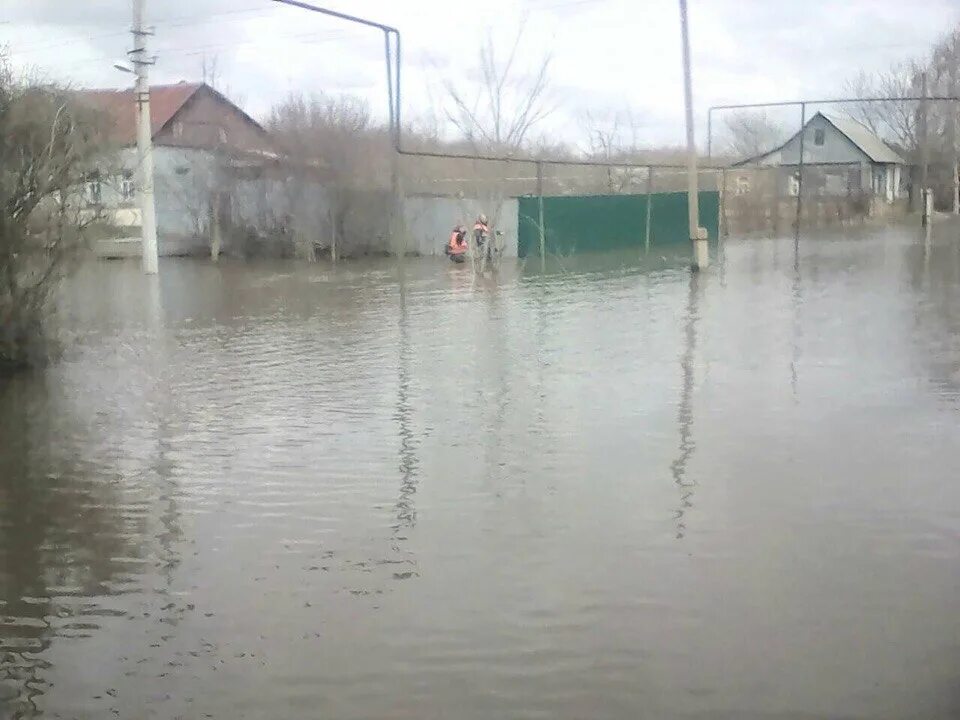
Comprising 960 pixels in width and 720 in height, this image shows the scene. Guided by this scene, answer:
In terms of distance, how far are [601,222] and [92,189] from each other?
21.5 m

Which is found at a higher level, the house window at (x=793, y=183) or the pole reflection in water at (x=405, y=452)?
the house window at (x=793, y=183)

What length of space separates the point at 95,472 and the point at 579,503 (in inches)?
143

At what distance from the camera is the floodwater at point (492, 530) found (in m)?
4.41

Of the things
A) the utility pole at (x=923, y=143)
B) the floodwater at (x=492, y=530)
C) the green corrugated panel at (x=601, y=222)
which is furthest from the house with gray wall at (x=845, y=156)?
the floodwater at (x=492, y=530)

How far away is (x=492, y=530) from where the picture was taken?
6.24m

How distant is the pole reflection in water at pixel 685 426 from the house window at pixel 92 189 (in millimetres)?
6769

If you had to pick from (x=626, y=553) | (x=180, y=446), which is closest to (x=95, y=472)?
(x=180, y=446)

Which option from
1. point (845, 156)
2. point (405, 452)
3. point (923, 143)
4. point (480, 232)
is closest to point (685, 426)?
point (405, 452)

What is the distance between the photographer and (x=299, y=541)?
6188mm

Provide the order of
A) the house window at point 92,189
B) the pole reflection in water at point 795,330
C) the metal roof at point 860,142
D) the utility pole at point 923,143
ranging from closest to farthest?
1. the pole reflection in water at point 795,330
2. the house window at point 92,189
3. the utility pole at point 923,143
4. the metal roof at point 860,142

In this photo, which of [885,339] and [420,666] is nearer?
[420,666]

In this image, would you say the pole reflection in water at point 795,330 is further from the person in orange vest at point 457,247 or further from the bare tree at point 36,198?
the person in orange vest at point 457,247

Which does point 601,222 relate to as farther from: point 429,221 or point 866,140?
point 866,140

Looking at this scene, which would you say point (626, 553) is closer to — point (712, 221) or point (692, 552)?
point (692, 552)
